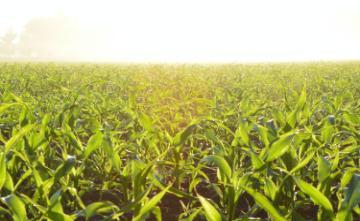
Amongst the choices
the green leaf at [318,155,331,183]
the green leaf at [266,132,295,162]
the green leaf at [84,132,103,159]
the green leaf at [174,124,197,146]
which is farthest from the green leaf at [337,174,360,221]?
the green leaf at [84,132,103,159]

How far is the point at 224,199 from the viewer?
6.92ft

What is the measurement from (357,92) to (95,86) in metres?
5.04

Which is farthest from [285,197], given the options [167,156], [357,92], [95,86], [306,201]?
[95,86]

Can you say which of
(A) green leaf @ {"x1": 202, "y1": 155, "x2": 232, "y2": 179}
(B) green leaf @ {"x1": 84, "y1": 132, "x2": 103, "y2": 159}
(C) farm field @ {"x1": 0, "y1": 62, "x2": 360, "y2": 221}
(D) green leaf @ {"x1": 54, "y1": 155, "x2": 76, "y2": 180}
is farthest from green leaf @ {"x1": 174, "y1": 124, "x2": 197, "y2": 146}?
(D) green leaf @ {"x1": 54, "y1": 155, "x2": 76, "y2": 180}

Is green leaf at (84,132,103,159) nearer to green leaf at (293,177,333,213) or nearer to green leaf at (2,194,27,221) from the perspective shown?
green leaf at (2,194,27,221)

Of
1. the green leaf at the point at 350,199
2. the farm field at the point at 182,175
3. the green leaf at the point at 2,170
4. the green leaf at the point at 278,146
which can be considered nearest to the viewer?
the green leaf at the point at 350,199

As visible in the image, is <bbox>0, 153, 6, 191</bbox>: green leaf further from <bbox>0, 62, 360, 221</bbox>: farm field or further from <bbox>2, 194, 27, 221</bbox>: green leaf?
<bbox>2, 194, 27, 221</bbox>: green leaf

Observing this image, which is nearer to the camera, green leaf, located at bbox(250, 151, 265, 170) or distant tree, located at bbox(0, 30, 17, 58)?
green leaf, located at bbox(250, 151, 265, 170)

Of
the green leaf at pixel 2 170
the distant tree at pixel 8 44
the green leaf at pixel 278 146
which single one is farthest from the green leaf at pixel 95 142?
the distant tree at pixel 8 44

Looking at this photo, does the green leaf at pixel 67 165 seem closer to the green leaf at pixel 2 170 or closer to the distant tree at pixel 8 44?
the green leaf at pixel 2 170

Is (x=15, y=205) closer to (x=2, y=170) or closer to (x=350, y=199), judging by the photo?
(x=2, y=170)

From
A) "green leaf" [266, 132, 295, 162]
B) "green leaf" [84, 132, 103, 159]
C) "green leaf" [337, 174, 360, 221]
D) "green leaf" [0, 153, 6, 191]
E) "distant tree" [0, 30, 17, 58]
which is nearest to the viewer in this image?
"green leaf" [337, 174, 360, 221]

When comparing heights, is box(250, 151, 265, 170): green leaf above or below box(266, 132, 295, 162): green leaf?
below

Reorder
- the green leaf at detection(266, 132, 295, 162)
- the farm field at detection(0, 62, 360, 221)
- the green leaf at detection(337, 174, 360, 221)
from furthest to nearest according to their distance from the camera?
the green leaf at detection(266, 132, 295, 162) < the farm field at detection(0, 62, 360, 221) < the green leaf at detection(337, 174, 360, 221)
